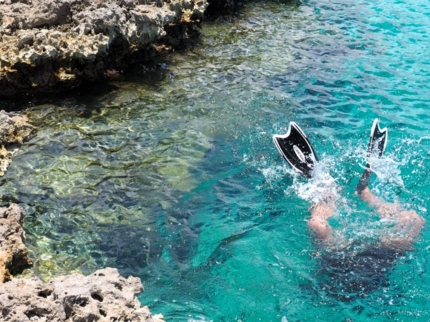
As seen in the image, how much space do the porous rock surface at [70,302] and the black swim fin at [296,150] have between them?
3693 millimetres

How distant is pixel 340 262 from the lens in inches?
211

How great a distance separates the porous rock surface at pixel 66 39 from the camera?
783 cm

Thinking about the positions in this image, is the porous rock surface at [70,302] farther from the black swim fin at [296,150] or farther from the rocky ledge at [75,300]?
the black swim fin at [296,150]

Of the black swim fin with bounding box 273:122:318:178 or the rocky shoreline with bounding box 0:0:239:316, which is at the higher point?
the rocky shoreline with bounding box 0:0:239:316

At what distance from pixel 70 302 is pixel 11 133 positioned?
4.30 metres

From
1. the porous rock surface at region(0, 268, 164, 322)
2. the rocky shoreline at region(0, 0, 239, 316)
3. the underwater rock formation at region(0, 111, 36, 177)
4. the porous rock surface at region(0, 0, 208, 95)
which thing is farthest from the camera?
the porous rock surface at region(0, 0, 208, 95)

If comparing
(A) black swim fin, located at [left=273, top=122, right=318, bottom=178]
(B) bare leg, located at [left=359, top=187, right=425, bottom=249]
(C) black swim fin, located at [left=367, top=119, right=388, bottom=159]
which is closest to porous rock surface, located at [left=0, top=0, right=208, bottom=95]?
(A) black swim fin, located at [left=273, top=122, right=318, bottom=178]

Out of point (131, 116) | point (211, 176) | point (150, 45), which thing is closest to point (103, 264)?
point (211, 176)

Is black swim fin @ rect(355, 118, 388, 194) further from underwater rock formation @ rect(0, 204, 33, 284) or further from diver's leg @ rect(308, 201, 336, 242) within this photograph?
underwater rock formation @ rect(0, 204, 33, 284)

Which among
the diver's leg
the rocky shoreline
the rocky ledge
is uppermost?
the rocky shoreline

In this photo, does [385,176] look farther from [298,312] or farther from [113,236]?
[113,236]

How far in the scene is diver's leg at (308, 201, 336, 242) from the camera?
5723mm

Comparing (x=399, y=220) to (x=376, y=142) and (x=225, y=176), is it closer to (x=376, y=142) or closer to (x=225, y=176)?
(x=376, y=142)

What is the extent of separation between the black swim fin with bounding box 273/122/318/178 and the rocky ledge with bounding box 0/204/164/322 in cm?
355
